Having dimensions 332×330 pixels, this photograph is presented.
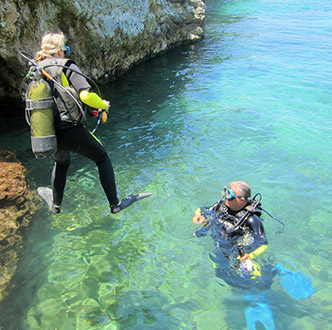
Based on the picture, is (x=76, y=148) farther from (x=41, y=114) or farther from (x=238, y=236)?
(x=238, y=236)

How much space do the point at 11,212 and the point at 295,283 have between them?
15.7 ft

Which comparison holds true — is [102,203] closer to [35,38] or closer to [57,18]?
[35,38]

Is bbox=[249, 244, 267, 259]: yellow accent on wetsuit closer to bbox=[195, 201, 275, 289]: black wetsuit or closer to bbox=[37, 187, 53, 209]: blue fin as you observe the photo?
bbox=[195, 201, 275, 289]: black wetsuit

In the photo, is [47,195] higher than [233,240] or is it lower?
higher

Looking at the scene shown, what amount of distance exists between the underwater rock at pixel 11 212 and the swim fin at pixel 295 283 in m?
3.98

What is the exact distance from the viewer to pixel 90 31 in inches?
411

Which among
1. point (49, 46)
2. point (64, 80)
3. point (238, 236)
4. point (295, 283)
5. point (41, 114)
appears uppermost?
point (49, 46)

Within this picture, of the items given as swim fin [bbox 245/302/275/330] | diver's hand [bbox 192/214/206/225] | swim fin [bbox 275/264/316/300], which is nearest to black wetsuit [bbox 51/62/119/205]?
diver's hand [bbox 192/214/206/225]

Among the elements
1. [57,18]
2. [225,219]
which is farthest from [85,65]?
[225,219]

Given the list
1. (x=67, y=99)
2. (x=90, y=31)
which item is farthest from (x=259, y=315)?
(x=90, y=31)

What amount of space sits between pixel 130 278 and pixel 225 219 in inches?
66.2

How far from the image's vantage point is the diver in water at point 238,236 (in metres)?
3.98

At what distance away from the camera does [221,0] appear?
32.7 metres

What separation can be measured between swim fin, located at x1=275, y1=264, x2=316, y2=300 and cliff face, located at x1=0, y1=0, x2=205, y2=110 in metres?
8.38
